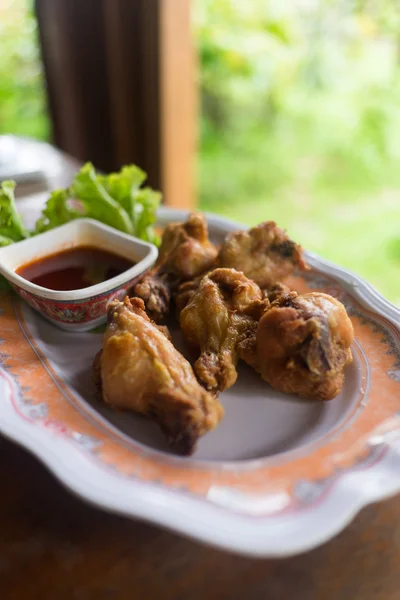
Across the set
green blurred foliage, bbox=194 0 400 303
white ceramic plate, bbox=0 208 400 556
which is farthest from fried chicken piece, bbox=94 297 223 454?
green blurred foliage, bbox=194 0 400 303

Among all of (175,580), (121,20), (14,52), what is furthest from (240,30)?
(175,580)

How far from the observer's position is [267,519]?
121cm

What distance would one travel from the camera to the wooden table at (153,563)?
1.21 metres

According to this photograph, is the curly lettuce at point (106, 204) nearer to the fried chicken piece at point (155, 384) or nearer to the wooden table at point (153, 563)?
the fried chicken piece at point (155, 384)

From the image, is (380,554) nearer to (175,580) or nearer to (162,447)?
(175,580)

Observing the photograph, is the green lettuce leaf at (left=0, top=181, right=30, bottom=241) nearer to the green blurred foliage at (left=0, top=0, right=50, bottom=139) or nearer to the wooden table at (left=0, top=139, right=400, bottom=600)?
the wooden table at (left=0, top=139, right=400, bottom=600)

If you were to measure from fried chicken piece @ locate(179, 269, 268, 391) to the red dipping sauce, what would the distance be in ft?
1.55

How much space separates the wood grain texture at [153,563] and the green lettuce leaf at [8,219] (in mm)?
1286

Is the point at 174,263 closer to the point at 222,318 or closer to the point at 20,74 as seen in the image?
the point at 222,318

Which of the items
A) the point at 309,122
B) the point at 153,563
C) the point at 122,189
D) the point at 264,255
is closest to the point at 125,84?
the point at 309,122

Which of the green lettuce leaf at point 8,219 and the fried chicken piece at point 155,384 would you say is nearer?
the fried chicken piece at point 155,384

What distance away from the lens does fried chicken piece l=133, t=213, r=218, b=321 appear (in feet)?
6.59

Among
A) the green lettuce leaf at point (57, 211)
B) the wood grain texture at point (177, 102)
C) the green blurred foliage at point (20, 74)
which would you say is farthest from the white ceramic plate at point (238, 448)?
the green blurred foliage at point (20, 74)

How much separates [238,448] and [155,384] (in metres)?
0.31
